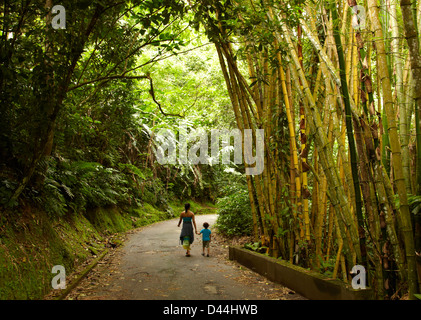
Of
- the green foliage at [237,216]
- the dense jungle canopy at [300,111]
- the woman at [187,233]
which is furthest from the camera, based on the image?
the green foliage at [237,216]

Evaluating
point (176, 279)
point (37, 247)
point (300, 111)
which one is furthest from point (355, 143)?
point (37, 247)

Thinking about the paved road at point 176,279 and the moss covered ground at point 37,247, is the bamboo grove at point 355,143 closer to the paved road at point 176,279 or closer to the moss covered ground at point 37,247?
the paved road at point 176,279

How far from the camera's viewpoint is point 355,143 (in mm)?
2457

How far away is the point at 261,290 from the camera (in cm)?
333

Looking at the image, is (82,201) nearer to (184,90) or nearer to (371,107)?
(371,107)

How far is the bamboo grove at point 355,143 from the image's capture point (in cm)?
212

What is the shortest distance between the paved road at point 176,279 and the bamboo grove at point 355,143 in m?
0.64

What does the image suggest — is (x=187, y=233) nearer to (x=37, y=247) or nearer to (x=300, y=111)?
(x=37, y=247)

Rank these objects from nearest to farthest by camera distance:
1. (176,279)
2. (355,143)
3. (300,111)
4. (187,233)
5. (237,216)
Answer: (355,143) → (300,111) → (176,279) → (187,233) → (237,216)

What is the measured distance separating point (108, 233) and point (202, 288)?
428 cm

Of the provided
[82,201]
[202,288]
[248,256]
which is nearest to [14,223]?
[202,288]

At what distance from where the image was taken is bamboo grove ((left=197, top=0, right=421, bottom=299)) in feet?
6.96

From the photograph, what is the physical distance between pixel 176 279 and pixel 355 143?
2692 millimetres

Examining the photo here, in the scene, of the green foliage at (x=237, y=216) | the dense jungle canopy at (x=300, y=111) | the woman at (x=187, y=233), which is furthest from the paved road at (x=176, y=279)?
the green foliage at (x=237, y=216)
